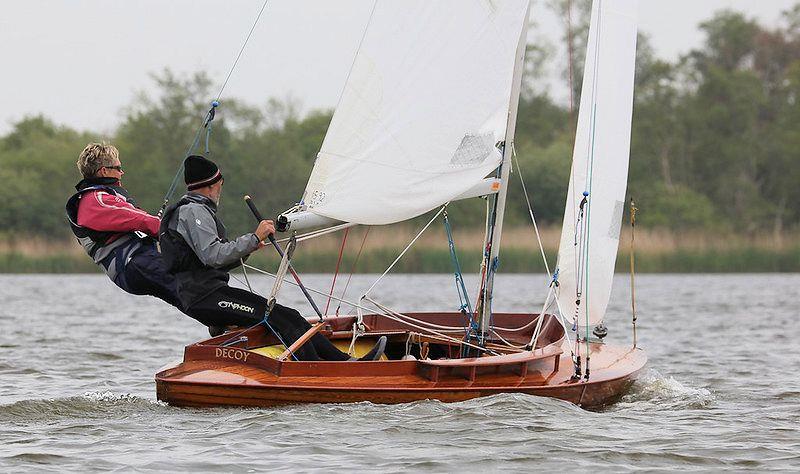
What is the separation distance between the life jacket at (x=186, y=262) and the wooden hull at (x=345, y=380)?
0.37m

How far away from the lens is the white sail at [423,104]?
8.59 m

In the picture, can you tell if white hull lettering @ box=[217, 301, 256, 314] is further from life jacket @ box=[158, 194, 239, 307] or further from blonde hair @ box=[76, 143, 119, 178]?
blonde hair @ box=[76, 143, 119, 178]

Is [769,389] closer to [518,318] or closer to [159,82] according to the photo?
[518,318]

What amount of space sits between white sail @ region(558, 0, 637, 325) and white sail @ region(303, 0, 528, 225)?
4.11ft

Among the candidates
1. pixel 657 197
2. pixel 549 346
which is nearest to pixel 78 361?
pixel 549 346

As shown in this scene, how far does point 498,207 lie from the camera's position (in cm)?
902

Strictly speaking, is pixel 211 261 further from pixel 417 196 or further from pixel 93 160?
pixel 417 196

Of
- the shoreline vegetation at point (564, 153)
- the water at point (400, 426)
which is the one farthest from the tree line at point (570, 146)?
the water at point (400, 426)

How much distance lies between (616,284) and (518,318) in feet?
65.3

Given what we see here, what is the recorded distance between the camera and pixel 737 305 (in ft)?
70.5

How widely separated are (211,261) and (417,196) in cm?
147

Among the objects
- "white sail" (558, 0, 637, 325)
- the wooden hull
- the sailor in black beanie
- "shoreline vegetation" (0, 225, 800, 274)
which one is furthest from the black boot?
"shoreline vegetation" (0, 225, 800, 274)

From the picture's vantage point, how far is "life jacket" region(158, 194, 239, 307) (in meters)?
7.98

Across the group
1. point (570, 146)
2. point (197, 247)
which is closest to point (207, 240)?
point (197, 247)
